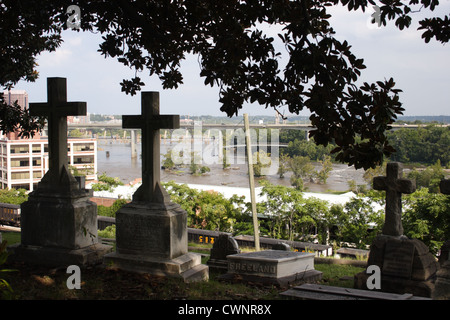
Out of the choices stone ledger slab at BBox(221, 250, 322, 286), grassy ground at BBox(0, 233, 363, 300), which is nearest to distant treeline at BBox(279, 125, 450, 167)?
stone ledger slab at BBox(221, 250, 322, 286)

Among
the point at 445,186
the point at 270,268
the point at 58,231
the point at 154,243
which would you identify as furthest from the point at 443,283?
the point at 58,231

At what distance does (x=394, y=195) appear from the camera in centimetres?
688

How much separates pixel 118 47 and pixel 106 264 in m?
3.83

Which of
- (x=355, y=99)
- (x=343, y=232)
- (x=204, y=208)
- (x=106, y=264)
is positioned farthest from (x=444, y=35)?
(x=204, y=208)

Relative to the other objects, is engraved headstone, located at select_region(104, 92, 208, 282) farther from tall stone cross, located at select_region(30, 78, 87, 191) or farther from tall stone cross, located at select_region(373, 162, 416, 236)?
tall stone cross, located at select_region(373, 162, 416, 236)

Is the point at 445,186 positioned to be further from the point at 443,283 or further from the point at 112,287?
the point at 112,287

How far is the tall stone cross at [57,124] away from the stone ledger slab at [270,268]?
2.68 m

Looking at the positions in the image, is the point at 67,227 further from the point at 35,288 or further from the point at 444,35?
the point at 444,35

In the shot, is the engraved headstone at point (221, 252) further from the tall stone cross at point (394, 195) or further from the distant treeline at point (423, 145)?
the distant treeline at point (423, 145)

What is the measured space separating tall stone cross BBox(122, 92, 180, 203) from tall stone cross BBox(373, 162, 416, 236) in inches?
127

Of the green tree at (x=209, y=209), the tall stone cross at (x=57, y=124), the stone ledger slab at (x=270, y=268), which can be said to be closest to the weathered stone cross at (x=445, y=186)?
the stone ledger slab at (x=270, y=268)

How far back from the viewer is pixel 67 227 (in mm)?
6312

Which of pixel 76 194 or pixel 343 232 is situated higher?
pixel 76 194

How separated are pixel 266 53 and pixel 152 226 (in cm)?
261
